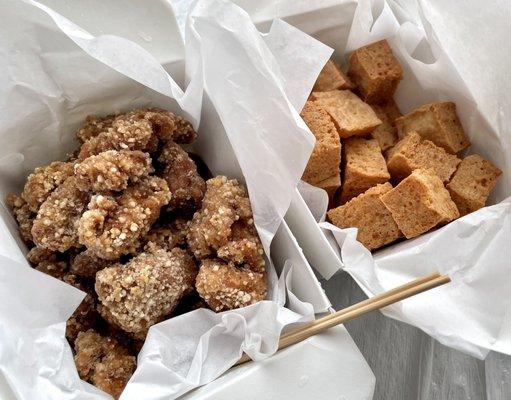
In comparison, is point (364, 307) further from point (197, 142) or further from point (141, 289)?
point (197, 142)

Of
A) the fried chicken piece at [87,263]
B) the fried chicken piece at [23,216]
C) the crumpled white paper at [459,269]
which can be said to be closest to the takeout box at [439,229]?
the crumpled white paper at [459,269]

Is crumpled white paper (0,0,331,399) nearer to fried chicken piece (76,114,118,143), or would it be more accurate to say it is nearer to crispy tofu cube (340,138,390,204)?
fried chicken piece (76,114,118,143)

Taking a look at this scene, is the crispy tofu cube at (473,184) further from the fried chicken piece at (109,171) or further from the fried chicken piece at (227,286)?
the fried chicken piece at (109,171)

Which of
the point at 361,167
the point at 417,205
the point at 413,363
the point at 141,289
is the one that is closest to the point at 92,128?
the point at 141,289

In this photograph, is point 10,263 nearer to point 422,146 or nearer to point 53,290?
point 53,290

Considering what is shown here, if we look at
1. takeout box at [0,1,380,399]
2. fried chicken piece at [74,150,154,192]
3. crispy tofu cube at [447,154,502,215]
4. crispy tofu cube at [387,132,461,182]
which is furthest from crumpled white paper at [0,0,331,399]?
crispy tofu cube at [447,154,502,215]
